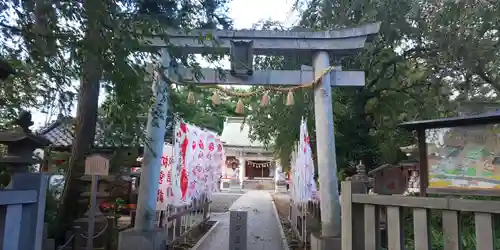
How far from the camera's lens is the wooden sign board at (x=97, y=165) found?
24.0 feet

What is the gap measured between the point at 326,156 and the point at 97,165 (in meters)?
4.19

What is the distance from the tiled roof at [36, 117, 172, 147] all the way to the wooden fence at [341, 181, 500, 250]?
2556 millimetres

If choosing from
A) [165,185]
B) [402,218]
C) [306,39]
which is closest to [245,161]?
[165,185]

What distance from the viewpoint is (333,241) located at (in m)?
6.90

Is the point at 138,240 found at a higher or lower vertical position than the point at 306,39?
lower

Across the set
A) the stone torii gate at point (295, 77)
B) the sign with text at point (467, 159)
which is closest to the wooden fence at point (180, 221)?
the stone torii gate at point (295, 77)

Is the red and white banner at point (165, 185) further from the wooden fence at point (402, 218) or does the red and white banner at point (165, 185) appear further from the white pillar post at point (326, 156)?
the wooden fence at point (402, 218)

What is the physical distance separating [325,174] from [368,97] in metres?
4.88

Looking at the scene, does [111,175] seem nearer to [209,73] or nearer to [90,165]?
[90,165]

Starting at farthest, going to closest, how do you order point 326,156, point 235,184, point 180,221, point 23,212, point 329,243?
1. point 235,184
2. point 180,221
3. point 326,156
4. point 329,243
5. point 23,212

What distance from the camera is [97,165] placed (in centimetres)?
735

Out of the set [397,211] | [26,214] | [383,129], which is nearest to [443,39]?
[383,129]

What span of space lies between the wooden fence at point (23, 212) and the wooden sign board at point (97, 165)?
3.75 meters

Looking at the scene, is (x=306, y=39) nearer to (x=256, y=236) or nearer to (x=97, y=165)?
(x=97, y=165)
